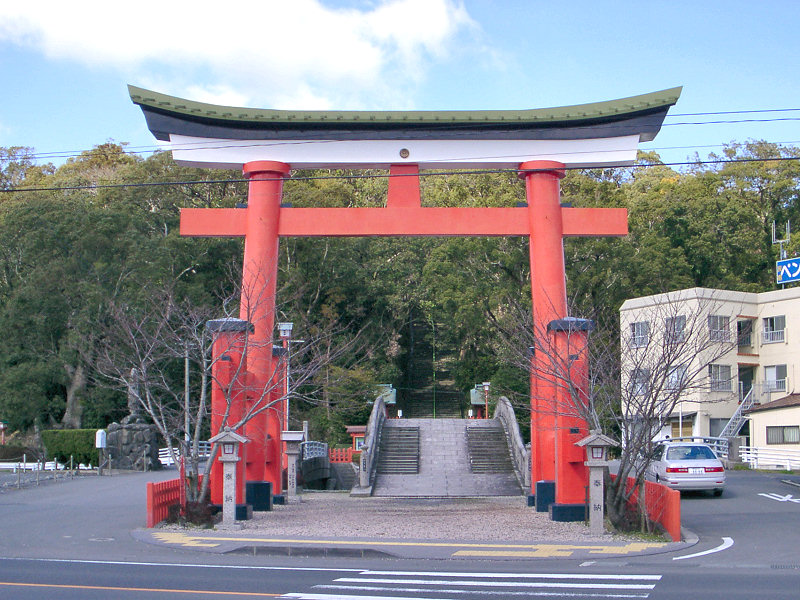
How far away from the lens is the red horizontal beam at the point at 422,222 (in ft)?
70.1

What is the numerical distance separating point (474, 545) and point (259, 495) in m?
7.62

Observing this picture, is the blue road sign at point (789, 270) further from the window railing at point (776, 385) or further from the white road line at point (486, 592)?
the white road line at point (486, 592)

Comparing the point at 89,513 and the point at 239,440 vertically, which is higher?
the point at 239,440

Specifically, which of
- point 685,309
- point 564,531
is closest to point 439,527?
point 564,531

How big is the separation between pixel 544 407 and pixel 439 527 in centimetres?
412

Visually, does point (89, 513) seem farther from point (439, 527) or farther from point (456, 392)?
point (456, 392)

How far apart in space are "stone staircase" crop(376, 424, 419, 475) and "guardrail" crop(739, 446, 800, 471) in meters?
14.5

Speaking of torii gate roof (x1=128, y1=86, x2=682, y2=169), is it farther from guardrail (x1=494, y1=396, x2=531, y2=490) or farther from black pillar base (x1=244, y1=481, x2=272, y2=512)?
guardrail (x1=494, y1=396, x2=531, y2=490)

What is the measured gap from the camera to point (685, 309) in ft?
139

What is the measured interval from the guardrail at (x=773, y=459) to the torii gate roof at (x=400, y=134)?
21721mm

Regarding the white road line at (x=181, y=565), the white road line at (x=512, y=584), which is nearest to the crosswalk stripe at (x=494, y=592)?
the white road line at (x=512, y=584)

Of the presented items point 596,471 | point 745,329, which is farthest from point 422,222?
point 745,329

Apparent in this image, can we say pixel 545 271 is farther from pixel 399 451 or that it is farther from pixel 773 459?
pixel 773 459

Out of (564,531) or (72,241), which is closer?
(564,531)
